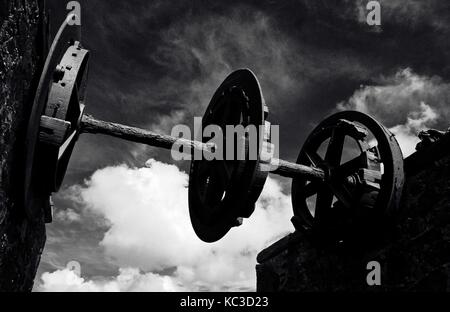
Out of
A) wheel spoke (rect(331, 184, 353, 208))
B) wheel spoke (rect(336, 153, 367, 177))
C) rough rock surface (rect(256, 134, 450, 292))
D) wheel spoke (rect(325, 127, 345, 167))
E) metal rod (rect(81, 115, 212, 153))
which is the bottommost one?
rough rock surface (rect(256, 134, 450, 292))

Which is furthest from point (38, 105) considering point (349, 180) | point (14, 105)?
point (349, 180)

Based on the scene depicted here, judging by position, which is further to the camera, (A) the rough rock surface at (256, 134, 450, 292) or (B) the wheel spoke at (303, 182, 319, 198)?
(B) the wheel spoke at (303, 182, 319, 198)

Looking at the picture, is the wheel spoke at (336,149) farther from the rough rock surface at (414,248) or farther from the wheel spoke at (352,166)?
the rough rock surface at (414,248)

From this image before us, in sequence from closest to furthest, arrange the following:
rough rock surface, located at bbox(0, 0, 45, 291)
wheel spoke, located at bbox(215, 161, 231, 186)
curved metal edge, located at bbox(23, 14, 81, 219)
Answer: rough rock surface, located at bbox(0, 0, 45, 291) < curved metal edge, located at bbox(23, 14, 81, 219) < wheel spoke, located at bbox(215, 161, 231, 186)

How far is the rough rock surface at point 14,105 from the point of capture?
7.44 feet

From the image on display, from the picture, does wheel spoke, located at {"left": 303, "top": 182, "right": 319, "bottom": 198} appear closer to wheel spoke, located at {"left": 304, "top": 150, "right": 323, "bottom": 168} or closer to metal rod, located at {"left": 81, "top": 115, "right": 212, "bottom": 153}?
wheel spoke, located at {"left": 304, "top": 150, "right": 323, "bottom": 168}

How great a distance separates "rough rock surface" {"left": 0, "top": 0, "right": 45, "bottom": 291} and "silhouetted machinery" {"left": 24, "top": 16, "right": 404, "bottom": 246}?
0.10 meters

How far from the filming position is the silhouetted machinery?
2.88m

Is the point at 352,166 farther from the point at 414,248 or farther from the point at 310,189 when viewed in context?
the point at 414,248

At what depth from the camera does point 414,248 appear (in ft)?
11.6

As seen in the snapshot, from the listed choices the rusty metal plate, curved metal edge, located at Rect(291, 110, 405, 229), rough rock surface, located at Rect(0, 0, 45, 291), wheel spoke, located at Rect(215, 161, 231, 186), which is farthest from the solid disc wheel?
rough rock surface, located at Rect(0, 0, 45, 291)

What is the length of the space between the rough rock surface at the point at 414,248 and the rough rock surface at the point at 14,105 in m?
3.23

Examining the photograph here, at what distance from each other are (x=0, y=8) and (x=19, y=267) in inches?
97.2

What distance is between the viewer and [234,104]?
4234mm
